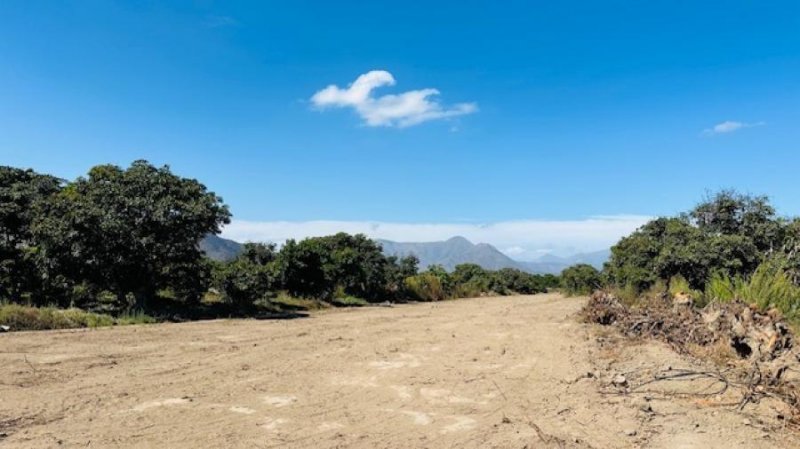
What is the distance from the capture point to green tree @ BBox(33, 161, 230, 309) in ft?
49.8

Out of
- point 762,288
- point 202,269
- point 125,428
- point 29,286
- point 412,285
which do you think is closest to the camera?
point 125,428

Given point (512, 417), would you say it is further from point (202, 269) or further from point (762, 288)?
point (202, 269)

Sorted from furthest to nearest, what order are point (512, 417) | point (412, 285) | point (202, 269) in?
point (412, 285) < point (202, 269) < point (512, 417)

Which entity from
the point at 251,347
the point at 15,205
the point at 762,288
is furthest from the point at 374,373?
the point at 15,205

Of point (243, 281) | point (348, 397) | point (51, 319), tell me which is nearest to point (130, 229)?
point (51, 319)

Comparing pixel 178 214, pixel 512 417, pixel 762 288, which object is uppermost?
pixel 178 214

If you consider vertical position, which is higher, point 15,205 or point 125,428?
point 15,205

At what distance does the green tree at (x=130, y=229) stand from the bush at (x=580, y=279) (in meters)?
23.1

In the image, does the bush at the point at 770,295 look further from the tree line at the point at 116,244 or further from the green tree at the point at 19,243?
the green tree at the point at 19,243

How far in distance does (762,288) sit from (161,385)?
10533mm

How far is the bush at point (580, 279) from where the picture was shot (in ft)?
109

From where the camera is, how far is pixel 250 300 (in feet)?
64.1

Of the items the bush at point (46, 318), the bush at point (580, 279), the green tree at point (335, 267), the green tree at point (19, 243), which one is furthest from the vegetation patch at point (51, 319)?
the bush at point (580, 279)

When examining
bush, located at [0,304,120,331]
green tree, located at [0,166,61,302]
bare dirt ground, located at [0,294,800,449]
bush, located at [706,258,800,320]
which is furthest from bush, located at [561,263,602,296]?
green tree, located at [0,166,61,302]
